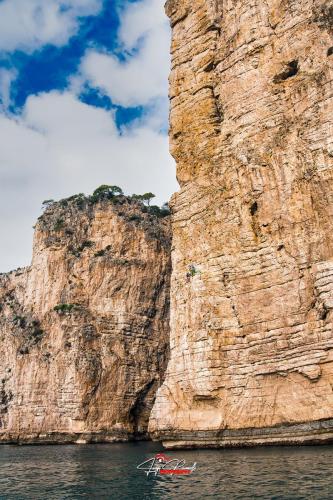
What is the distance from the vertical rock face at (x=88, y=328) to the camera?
5219 centimetres

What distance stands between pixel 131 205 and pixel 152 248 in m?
6.83

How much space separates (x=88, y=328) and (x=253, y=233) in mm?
28049

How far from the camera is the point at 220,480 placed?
18.3 meters

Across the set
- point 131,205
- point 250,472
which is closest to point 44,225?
point 131,205

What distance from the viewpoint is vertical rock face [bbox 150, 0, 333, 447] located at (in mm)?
27719

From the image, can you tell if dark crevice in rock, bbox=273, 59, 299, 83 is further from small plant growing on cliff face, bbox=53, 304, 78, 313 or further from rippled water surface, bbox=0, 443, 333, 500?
small plant growing on cliff face, bbox=53, 304, 78, 313

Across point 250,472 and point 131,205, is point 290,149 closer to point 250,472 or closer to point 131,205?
point 250,472

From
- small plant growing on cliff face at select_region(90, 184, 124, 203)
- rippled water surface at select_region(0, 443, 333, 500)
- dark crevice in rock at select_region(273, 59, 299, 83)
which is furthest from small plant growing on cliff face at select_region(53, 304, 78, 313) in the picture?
dark crevice in rock at select_region(273, 59, 299, 83)

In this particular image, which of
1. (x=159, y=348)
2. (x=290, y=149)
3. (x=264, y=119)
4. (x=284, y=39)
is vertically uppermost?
(x=284, y=39)

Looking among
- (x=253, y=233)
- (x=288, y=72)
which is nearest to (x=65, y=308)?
(x=253, y=233)

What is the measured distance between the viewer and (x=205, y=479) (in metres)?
18.9

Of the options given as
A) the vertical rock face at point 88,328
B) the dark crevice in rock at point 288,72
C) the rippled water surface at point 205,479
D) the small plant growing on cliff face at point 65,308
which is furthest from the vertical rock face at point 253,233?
the small plant growing on cliff face at point 65,308

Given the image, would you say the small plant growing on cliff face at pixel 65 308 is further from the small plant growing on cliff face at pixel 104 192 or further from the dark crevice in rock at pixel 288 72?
the dark crevice in rock at pixel 288 72

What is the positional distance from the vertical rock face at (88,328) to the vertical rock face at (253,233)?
66.2 feet
